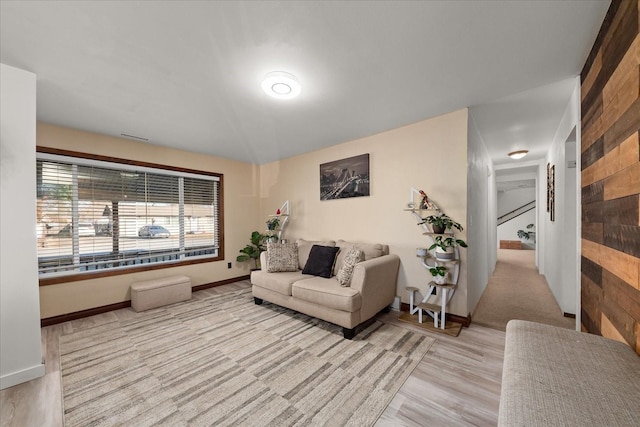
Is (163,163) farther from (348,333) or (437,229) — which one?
(437,229)

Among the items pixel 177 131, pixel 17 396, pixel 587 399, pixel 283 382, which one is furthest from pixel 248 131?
pixel 587 399

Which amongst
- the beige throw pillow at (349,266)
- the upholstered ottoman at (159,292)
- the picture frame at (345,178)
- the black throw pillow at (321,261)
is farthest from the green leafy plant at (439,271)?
the upholstered ottoman at (159,292)

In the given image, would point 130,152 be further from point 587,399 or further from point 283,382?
point 587,399

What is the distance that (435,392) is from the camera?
1.71m

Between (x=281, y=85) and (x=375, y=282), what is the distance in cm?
221

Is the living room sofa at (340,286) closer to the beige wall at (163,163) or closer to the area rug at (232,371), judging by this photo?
the area rug at (232,371)

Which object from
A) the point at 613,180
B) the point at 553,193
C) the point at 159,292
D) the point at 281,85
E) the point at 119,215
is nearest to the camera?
the point at 613,180

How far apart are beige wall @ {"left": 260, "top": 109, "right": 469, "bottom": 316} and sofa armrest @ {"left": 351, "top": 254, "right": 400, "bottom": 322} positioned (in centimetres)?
21

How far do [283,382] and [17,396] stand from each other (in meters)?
1.92

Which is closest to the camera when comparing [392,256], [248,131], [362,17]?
[362,17]

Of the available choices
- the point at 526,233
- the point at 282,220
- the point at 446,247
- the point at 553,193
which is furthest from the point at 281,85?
the point at 526,233

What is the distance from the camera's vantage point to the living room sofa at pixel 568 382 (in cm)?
73

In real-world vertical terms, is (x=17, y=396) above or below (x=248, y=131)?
below

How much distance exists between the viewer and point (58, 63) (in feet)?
6.15
